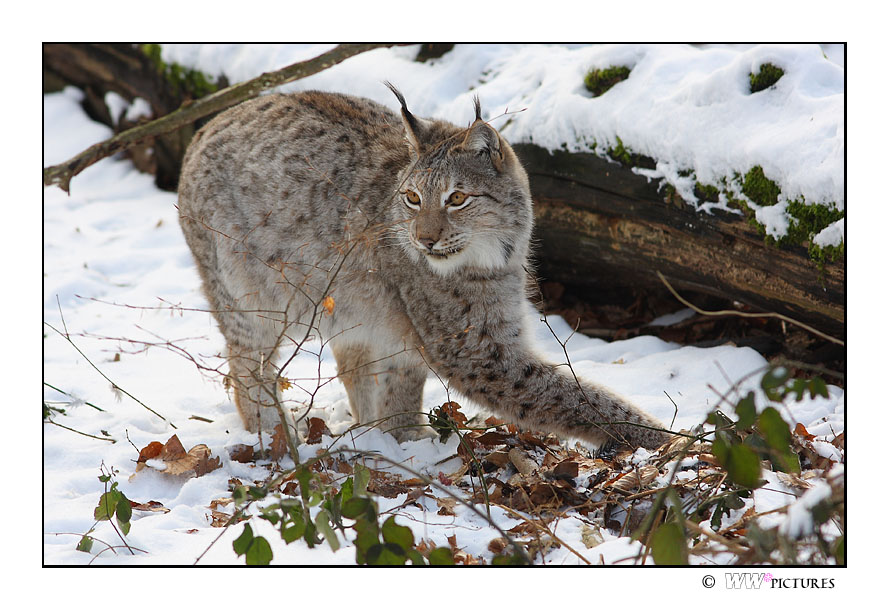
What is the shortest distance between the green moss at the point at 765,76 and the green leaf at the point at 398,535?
3.77 meters

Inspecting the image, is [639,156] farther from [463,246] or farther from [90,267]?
[90,267]

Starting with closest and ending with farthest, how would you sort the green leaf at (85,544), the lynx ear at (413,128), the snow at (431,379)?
the green leaf at (85,544), the snow at (431,379), the lynx ear at (413,128)

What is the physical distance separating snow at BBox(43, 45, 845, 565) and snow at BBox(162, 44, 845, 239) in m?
0.01

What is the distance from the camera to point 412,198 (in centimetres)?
412

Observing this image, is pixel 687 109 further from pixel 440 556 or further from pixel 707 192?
pixel 440 556

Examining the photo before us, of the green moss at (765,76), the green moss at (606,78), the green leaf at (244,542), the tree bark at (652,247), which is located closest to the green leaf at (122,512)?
the green leaf at (244,542)

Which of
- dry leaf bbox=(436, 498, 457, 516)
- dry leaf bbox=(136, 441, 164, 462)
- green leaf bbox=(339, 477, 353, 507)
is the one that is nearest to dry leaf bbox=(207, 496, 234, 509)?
dry leaf bbox=(136, 441, 164, 462)

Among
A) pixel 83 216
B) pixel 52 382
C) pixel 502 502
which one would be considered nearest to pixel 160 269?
pixel 83 216

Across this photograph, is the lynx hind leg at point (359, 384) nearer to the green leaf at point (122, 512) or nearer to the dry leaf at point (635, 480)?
the dry leaf at point (635, 480)

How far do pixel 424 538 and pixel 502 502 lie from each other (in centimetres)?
57

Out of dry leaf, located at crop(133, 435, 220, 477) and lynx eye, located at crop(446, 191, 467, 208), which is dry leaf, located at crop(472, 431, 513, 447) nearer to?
lynx eye, located at crop(446, 191, 467, 208)

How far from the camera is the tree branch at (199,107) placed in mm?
5684

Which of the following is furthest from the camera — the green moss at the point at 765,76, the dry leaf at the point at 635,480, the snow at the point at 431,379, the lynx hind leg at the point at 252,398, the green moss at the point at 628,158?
the green moss at the point at 628,158

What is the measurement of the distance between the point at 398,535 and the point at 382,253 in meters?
2.20
